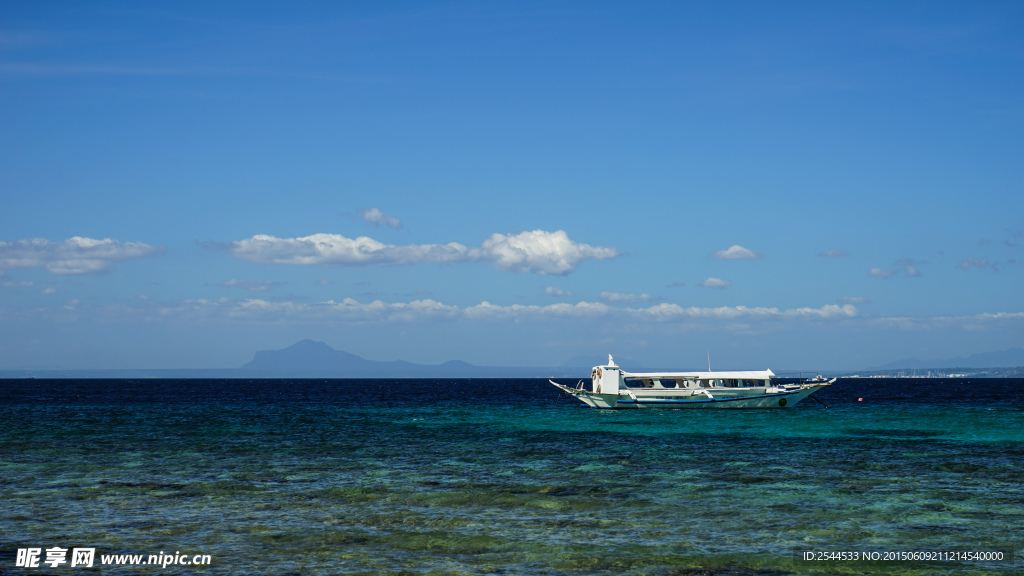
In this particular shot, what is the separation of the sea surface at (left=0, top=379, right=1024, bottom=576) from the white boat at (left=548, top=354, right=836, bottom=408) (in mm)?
36930

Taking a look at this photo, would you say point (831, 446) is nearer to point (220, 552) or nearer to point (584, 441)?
point (584, 441)

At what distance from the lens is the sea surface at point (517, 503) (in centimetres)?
1952

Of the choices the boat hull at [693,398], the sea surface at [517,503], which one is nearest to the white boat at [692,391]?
the boat hull at [693,398]

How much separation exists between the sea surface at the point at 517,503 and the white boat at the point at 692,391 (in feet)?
121

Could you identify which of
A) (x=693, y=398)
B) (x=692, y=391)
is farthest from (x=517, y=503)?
(x=692, y=391)

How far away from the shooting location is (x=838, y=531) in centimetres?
2244

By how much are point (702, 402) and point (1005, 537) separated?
68590mm

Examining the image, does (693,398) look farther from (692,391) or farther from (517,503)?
(517,503)

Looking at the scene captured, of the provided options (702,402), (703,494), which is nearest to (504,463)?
(703,494)

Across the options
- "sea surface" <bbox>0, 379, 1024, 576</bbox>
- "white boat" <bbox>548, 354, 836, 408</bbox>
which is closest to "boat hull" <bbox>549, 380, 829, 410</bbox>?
"white boat" <bbox>548, 354, 836, 408</bbox>

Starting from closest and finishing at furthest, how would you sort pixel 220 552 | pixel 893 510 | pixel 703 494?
pixel 220 552 → pixel 893 510 → pixel 703 494

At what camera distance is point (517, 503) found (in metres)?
27.0

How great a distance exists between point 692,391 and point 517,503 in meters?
67.1

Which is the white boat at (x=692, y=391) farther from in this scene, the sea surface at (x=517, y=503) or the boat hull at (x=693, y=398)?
the sea surface at (x=517, y=503)
